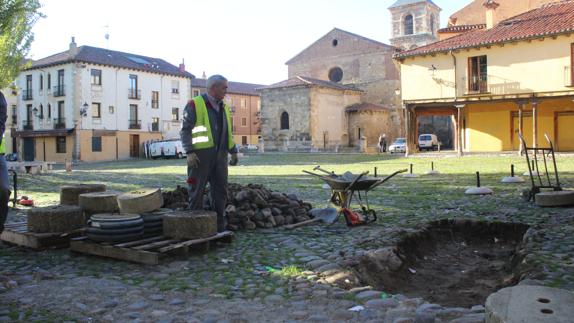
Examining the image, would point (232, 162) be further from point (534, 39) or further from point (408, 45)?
point (408, 45)

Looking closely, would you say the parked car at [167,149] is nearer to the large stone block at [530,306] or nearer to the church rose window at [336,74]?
the church rose window at [336,74]

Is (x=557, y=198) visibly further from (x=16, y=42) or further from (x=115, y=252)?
(x=16, y=42)

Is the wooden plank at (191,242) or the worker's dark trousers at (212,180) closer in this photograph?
the wooden plank at (191,242)

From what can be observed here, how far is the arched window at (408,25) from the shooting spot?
2223 inches

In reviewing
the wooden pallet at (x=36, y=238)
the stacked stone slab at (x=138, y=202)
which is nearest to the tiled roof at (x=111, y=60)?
the wooden pallet at (x=36, y=238)

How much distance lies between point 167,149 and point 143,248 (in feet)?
112

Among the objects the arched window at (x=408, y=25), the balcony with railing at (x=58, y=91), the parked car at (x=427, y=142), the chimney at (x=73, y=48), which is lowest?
the parked car at (x=427, y=142)

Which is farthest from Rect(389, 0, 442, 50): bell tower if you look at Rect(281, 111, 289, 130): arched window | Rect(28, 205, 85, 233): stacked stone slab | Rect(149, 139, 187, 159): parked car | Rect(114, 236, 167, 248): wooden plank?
Rect(114, 236, 167, 248): wooden plank

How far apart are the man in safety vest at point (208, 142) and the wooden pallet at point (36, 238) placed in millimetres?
1390

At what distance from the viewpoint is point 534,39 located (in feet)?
79.6

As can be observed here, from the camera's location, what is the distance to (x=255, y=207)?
22.8ft

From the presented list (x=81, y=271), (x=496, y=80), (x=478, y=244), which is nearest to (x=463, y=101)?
(x=496, y=80)

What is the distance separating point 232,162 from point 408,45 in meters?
53.3

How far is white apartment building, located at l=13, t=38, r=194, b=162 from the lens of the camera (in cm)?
3897
